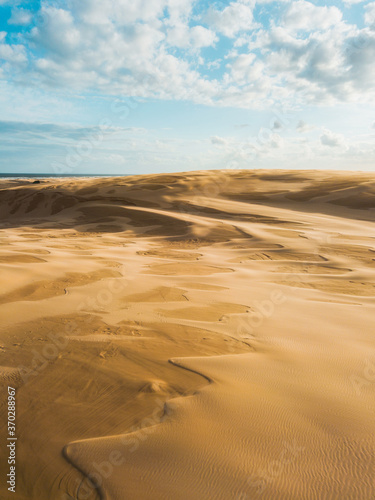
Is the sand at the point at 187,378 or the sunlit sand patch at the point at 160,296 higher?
the sunlit sand patch at the point at 160,296

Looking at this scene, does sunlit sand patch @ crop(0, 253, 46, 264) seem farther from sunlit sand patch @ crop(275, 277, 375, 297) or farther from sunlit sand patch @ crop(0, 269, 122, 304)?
sunlit sand patch @ crop(275, 277, 375, 297)

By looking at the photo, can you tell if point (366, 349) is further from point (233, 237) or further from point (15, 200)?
point (15, 200)

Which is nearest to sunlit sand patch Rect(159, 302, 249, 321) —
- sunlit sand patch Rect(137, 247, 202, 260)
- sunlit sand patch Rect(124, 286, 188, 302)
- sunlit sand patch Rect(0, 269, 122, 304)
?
sunlit sand patch Rect(124, 286, 188, 302)

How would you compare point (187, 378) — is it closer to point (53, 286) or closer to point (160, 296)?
point (160, 296)

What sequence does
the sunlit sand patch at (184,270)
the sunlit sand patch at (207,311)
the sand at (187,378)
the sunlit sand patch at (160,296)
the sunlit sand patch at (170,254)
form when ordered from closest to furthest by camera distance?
1. the sand at (187,378)
2. the sunlit sand patch at (207,311)
3. the sunlit sand patch at (160,296)
4. the sunlit sand patch at (184,270)
5. the sunlit sand patch at (170,254)

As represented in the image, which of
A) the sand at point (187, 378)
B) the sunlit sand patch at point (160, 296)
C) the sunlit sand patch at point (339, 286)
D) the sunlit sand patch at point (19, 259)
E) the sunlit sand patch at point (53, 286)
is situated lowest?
the sunlit sand patch at point (339, 286)

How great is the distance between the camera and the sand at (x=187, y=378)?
4.09ft

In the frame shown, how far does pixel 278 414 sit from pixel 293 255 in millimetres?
4668

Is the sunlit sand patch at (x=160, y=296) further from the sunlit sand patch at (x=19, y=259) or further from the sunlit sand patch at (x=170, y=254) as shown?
the sunlit sand patch at (x=170, y=254)

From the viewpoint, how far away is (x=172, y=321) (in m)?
2.63

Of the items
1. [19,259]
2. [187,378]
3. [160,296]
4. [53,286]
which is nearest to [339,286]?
[160,296]

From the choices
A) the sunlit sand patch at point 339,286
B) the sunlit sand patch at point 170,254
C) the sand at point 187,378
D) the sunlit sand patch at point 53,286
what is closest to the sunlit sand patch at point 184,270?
the sand at point 187,378

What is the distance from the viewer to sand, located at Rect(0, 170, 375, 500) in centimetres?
125

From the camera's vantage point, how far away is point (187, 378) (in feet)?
5.96
